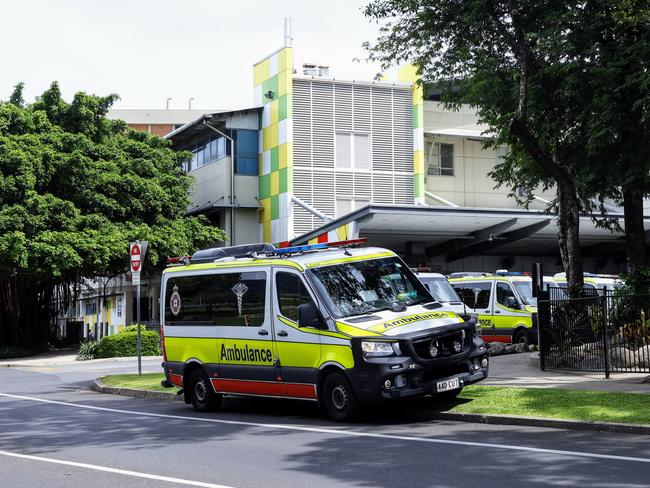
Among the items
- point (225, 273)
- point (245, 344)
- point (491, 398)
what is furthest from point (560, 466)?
point (225, 273)

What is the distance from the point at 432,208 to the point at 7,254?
651 inches

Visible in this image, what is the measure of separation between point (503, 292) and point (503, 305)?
0.41m

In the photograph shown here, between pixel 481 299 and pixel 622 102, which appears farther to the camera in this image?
pixel 481 299

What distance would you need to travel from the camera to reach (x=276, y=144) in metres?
43.8

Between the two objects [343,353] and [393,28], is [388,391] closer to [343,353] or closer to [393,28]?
[343,353]

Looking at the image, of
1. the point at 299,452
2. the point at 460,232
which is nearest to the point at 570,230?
the point at 299,452

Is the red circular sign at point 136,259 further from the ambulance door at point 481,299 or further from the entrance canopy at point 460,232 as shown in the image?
the entrance canopy at point 460,232

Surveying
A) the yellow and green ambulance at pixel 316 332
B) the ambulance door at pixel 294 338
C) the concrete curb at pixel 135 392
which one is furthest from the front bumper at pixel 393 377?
the concrete curb at pixel 135 392

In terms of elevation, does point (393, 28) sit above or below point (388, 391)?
above

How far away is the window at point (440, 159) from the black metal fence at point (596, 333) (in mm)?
30363

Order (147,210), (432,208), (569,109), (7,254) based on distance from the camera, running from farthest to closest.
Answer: (147,210) → (432,208) → (7,254) → (569,109)

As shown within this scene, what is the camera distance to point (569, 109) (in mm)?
18719

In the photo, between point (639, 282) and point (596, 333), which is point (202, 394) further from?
point (639, 282)

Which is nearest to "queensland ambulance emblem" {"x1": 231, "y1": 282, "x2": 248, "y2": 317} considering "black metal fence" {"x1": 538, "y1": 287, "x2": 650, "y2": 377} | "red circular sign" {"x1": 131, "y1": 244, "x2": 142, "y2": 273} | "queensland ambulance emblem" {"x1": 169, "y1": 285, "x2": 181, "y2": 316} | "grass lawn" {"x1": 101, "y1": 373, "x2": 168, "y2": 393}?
"queensland ambulance emblem" {"x1": 169, "y1": 285, "x2": 181, "y2": 316}
